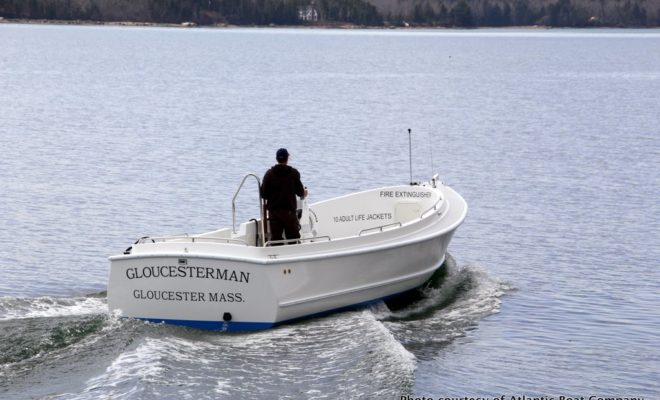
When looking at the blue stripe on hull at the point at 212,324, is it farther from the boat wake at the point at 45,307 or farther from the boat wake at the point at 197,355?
the boat wake at the point at 45,307

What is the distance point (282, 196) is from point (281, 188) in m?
0.11

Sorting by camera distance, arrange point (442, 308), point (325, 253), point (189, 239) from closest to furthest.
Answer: point (189, 239)
point (325, 253)
point (442, 308)

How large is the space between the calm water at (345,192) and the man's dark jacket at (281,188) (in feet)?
5.34

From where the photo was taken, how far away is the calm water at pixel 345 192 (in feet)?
48.0

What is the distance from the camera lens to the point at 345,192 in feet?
102

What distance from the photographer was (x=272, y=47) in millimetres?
161375

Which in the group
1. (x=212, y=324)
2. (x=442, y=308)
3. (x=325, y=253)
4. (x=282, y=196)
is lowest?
(x=442, y=308)

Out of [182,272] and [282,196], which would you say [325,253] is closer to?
[282,196]

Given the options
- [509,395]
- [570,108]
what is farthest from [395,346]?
[570,108]

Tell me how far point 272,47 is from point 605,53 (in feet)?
134

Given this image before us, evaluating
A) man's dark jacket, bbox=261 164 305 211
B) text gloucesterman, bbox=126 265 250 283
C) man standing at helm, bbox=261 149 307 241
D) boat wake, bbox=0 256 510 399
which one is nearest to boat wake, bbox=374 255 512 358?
boat wake, bbox=0 256 510 399

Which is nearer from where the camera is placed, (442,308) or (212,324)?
(212,324)

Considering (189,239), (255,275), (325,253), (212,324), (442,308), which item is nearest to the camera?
(255,275)

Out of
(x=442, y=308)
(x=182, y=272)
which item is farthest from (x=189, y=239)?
(x=442, y=308)
